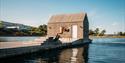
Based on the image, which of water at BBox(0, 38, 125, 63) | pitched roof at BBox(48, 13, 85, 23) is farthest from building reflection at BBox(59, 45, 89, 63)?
pitched roof at BBox(48, 13, 85, 23)

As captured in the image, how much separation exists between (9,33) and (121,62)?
83.3 meters

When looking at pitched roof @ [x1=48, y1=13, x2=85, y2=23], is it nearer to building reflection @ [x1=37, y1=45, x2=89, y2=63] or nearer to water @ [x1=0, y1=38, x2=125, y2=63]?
water @ [x1=0, y1=38, x2=125, y2=63]

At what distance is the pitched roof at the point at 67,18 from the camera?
50159mm

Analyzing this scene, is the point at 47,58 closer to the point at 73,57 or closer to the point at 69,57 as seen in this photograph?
the point at 69,57

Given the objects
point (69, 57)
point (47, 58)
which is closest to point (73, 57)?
point (69, 57)

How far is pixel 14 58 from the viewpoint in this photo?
59.5ft

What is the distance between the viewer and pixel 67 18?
2073 inches

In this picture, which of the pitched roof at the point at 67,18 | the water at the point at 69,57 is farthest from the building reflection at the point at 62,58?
the pitched roof at the point at 67,18

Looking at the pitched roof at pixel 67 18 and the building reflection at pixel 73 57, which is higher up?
the pitched roof at pixel 67 18

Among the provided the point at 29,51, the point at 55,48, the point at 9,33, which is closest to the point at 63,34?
the point at 55,48

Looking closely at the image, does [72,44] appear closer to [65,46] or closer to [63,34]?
[65,46]

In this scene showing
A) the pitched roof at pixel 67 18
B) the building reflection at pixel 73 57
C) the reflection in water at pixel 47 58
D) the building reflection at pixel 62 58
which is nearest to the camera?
the reflection in water at pixel 47 58

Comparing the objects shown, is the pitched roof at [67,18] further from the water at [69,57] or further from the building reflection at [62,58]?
the building reflection at [62,58]

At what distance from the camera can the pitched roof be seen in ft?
165
